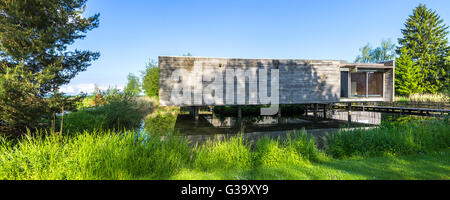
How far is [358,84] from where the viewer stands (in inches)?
557

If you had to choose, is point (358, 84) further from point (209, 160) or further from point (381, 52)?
point (381, 52)

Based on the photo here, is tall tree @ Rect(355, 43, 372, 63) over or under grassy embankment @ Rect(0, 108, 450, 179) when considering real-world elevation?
over

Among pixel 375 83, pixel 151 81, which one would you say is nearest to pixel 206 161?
pixel 375 83

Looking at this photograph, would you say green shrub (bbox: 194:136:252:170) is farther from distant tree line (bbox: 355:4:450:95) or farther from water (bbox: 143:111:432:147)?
distant tree line (bbox: 355:4:450:95)

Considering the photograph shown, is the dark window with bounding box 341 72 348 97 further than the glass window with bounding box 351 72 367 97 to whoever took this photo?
No

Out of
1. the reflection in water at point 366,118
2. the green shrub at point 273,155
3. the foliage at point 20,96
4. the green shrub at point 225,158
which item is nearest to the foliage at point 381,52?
the reflection in water at point 366,118

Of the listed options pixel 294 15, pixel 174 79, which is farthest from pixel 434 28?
pixel 174 79

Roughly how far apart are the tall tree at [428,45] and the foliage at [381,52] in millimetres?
9344

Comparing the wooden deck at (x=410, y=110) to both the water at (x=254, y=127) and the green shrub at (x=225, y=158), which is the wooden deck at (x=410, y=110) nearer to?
the water at (x=254, y=127)

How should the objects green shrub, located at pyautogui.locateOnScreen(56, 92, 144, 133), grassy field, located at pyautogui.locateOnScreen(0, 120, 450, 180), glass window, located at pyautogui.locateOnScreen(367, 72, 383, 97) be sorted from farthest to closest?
glass window, located at pyautogui.locateOnScreen(367, 72, 383, 97)
green shrub, located at pyautogui.locateOnScreen(56, 92, 144, 133)
grassy field, located at pyautogui.locateOnScreen(0, 120, 450, 180)

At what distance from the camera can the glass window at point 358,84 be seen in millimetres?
13961

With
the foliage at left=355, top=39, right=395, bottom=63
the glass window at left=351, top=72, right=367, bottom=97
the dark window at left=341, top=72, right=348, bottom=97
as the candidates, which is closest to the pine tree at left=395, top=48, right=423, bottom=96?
the foliage at left=355, top=39, right=395, bottom=63

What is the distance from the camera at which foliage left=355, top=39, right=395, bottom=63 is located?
3894 cm
